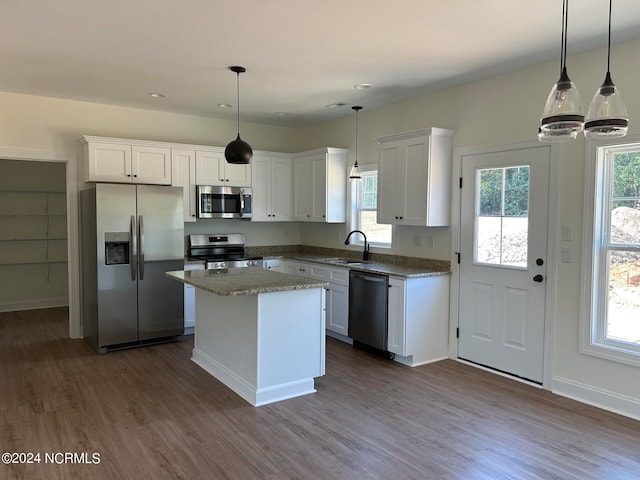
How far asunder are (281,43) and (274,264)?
3.18m

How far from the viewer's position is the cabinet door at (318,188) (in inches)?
231

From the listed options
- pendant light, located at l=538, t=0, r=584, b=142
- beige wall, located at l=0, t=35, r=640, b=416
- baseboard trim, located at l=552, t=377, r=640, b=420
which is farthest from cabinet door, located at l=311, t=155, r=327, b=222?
pendant light, located at l=538, t=0, r=584, b=142

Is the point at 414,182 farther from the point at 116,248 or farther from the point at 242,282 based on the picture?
the point at 116,248

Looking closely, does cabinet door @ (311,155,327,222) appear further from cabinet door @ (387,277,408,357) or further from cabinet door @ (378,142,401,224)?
cabinet door @ (387,277,408,357)

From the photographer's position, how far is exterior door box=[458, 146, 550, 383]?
3.89 m

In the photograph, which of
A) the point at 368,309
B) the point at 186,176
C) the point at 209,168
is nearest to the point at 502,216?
the point at 368,309

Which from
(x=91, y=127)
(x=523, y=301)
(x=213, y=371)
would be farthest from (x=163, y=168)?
(x=523, y=301)

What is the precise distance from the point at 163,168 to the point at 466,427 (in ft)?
13.7

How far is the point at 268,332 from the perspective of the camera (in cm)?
355

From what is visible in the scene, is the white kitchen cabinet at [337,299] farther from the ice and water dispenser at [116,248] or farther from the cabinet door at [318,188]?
the ice and water dispenser at [116,248]

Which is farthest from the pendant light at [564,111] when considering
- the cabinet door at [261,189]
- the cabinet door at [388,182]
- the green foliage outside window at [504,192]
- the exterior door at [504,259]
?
the cabinet door at [261,189]

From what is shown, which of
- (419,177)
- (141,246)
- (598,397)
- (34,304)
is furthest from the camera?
(34,304)

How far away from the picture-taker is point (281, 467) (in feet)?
8.74

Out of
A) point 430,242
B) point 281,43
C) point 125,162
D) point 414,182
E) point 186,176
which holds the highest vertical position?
point 281,43
